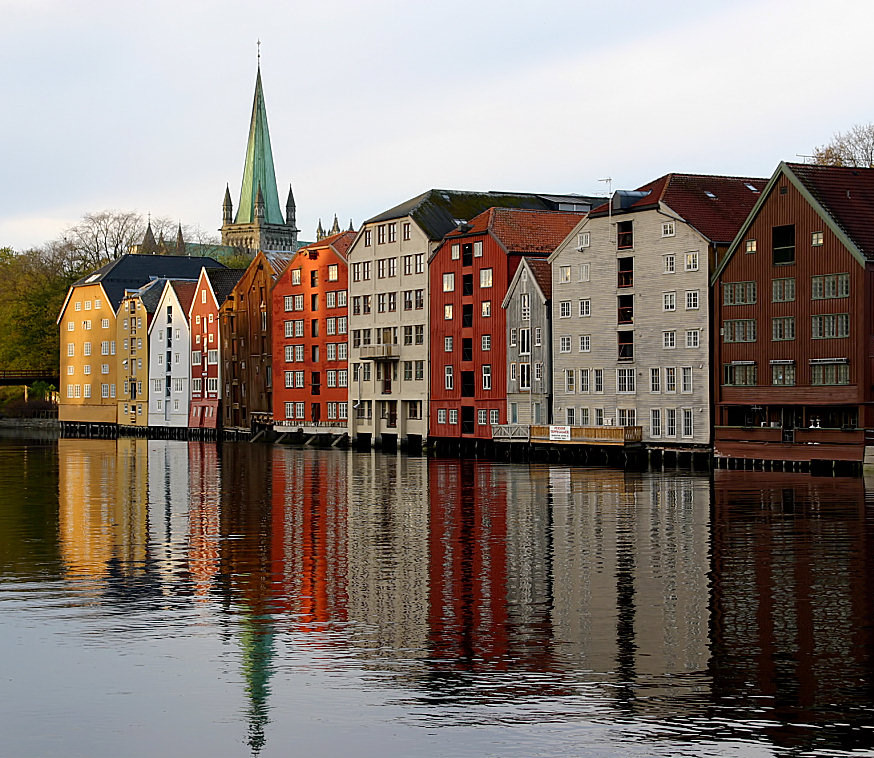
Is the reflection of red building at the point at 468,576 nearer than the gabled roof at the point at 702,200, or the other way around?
the reflection of red building at the point at 468,576

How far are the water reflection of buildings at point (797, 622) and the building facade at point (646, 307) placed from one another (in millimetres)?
39167

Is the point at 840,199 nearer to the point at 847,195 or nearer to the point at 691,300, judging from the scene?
the point at 847,195

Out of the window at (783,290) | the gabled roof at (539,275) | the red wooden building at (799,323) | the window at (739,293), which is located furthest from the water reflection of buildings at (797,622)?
the gabled roof at (539,275)

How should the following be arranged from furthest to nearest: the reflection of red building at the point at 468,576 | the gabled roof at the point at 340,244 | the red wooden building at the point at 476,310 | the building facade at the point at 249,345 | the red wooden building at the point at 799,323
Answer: the building facade at the point at 249,345 → the gabled roof at the point at 340,244 → the red wooden building at the point at 476,310 → the red wooden building at the point at 799,323 → the reflection of red building at the point at 468,576

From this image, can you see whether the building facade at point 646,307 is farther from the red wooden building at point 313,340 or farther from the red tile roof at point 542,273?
the red wooden building at point 313,340

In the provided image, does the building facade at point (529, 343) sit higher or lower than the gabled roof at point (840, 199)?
lower

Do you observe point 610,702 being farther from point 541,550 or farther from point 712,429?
point 712,429

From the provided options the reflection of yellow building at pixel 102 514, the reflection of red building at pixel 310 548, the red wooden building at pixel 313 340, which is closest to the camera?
the reflection of red building at pixel 310 548

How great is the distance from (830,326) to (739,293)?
8016 mm

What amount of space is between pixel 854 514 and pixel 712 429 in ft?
124

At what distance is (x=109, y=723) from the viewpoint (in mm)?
22078

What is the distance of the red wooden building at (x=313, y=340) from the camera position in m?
140

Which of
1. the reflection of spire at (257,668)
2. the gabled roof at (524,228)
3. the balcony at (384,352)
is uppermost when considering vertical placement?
the gabled roof at (524,228)

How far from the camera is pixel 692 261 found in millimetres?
95562
